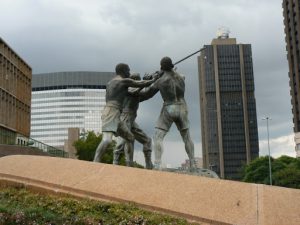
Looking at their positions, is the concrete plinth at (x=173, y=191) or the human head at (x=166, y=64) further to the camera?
the human head at (x=166, y=64)

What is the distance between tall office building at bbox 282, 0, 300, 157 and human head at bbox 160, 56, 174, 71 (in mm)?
54497

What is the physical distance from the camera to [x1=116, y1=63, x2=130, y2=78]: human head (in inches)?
531

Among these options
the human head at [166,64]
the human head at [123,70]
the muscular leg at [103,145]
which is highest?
the human head at [166,64]

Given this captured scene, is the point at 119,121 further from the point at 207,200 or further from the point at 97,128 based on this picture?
the point at 97,128

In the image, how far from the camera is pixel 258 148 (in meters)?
111

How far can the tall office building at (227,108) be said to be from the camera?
10703cm

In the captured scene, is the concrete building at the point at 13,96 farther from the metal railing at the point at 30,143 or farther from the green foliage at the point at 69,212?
the green foliage at the point at 69,212

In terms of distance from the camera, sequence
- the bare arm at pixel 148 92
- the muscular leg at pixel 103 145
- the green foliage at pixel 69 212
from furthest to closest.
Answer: the bare arm at pixel 148 92
the muscular leg at pixel 103 145
the green foliage at pixel 69 212

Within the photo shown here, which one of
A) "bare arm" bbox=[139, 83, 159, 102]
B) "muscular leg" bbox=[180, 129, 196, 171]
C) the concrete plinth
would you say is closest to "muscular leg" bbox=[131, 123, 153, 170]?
"bare arm" bbox=[139, 83, 159, 102]

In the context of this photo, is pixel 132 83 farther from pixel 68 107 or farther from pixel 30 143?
pixel 68 107

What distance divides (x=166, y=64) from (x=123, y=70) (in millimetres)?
1229

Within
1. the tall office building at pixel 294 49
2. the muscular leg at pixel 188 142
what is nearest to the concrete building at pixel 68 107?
the tall office building at pixel 294 49

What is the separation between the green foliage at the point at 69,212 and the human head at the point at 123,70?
551 cm

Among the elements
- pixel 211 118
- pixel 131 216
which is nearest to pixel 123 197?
pixel 131 216
